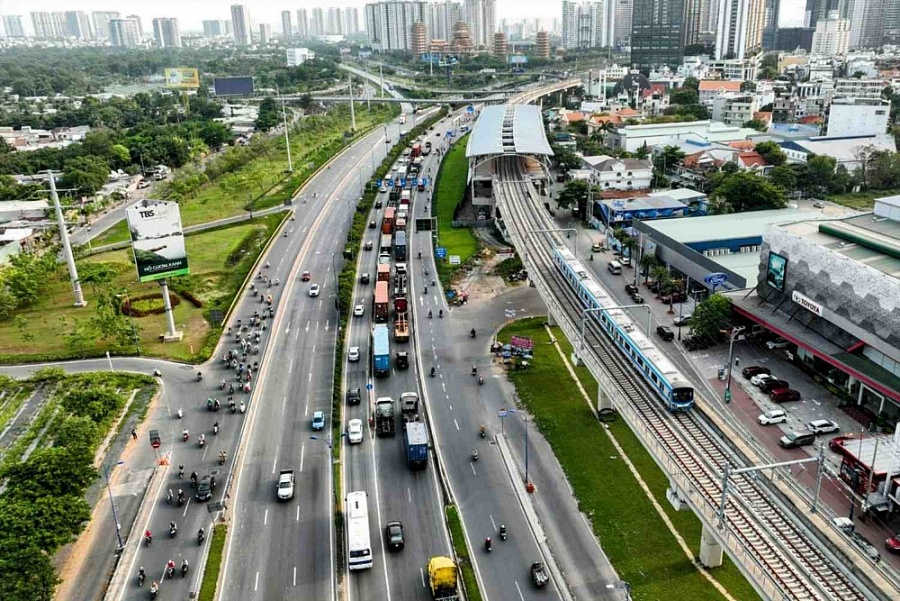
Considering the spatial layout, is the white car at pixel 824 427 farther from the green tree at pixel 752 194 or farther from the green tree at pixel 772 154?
the green tree at pixel 772 154

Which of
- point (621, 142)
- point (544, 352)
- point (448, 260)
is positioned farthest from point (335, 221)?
point (621, 142)

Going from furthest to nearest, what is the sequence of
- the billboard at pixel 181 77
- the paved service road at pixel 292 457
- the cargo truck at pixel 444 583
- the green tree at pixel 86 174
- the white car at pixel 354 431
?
Answer: the billboard at pixel 181 77
the green tree at pixel 86 174
the white car at pixel 354 431
the paved service road at pixel 292 457
the cargo truck at pixel 444 583

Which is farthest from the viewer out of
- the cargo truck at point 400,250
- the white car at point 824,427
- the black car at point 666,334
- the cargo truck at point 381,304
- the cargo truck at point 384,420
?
the cargo truck at point 400,250

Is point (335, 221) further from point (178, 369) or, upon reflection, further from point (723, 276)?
point (723, 276)

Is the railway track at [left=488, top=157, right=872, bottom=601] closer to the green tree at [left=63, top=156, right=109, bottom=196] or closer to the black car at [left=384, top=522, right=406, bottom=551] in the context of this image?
the black car at [left=384, top=522, right=406, bottom=551]

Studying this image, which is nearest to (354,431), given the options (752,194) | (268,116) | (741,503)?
(741,503)

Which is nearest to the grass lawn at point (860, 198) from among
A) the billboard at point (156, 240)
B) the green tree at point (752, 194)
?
the green tree at point (752, 194)

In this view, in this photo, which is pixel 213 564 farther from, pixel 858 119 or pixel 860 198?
pixel 858 119
